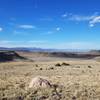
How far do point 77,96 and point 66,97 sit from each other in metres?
0.71

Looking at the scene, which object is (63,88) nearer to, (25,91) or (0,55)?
(25,91)

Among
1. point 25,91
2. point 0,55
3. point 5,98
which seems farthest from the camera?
point 0,55

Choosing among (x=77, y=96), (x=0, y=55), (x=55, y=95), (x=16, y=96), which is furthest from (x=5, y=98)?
(x=0, y=55)

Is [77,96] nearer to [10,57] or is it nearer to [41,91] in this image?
[41,91]

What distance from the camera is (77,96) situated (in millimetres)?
15250

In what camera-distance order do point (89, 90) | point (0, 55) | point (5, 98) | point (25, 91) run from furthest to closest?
point (0, 55), point (89, 90), point (25, 91), point (5, 98)

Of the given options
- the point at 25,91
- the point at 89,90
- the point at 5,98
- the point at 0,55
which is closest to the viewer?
the point at 5,98

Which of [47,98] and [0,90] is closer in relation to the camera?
[47,98]

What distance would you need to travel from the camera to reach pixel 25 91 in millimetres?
15820

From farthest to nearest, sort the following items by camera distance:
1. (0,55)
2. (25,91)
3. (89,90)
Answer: (0,55) < (89,90) < (25,91)

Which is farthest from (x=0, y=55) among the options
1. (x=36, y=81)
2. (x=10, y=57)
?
(x=36, y=81)

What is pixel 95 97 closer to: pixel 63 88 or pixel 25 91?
pixel 63 88

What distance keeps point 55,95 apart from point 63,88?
2349mm

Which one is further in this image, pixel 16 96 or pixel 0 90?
pixel 0 90
